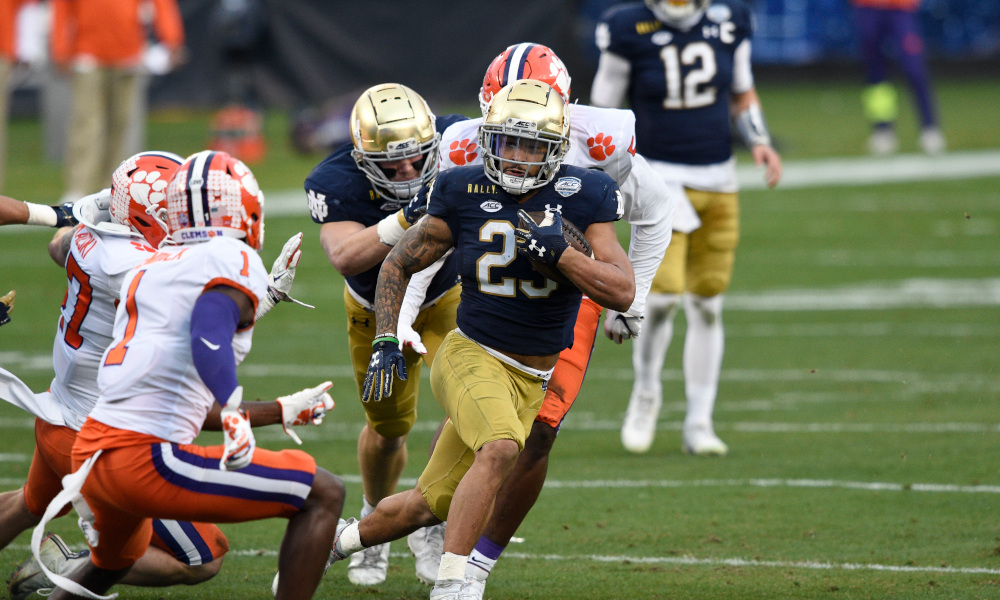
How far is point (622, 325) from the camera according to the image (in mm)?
4586

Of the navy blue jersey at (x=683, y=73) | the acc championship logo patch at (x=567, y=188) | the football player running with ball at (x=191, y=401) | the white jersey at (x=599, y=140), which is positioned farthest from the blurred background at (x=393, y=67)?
the football player running with ball at (x=191, y=401)

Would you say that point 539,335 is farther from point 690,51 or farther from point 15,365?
point 15,365

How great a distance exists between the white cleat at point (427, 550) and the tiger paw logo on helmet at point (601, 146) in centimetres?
141

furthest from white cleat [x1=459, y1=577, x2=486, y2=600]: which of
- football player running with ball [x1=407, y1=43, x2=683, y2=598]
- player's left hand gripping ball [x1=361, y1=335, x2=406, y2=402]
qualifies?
player's left hand gripping ball [x1=361, y1=335, x2=406, y2=402]

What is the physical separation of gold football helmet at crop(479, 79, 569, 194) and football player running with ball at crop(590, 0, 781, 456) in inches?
96.9

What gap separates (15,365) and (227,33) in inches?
443

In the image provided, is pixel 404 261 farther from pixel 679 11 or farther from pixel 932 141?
pixel 932 141

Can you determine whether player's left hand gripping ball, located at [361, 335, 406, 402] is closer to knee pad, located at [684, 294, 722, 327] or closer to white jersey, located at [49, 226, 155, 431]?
white jersey, located at [49, 226, 155, 431]

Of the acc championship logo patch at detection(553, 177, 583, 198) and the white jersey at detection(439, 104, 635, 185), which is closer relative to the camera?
the acc championship logo patch at detection(553, 177, 583, 198)

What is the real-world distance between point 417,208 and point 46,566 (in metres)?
1.67

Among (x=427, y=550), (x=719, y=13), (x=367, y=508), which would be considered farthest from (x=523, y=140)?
(x=719, y=13)

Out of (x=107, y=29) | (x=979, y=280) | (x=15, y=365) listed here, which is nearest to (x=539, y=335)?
(x=15, y=365)

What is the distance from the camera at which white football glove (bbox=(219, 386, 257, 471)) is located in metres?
3.25

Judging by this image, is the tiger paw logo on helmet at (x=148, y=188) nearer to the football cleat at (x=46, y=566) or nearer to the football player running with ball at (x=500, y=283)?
the football player running with ball at (x=500, y=283)
